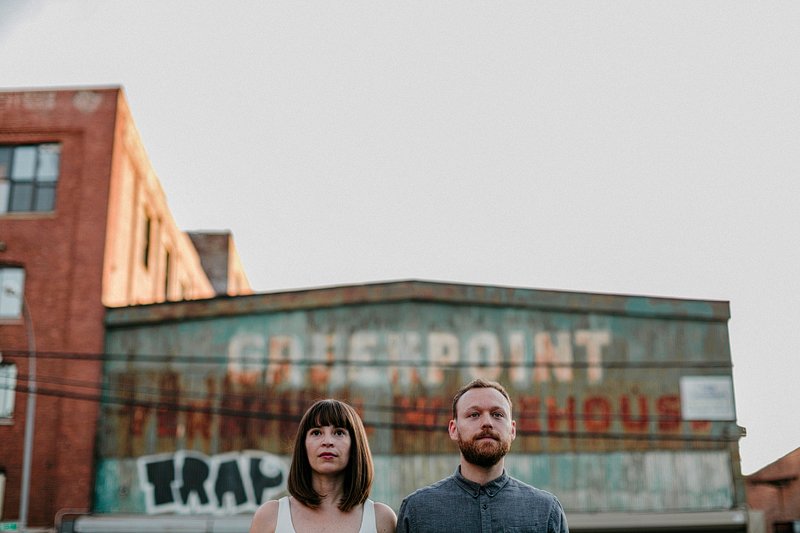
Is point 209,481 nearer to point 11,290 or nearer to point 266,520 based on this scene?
point 11,290

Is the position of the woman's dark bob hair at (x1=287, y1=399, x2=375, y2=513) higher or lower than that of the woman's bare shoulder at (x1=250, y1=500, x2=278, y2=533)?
higher

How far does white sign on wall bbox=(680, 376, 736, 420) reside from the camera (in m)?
24.6

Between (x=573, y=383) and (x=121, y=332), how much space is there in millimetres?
12758

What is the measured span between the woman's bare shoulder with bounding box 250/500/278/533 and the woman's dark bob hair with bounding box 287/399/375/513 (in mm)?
153

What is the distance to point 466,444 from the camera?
494 centimetres

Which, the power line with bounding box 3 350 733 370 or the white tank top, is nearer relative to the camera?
the white tank top

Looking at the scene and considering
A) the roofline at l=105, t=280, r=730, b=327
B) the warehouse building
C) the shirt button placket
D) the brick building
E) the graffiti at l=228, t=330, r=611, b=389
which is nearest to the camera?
the shirt button placket

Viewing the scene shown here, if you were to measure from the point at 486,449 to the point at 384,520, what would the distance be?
74cm

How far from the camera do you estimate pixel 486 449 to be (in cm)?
488

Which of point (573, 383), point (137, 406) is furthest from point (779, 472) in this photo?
point (137, 406)

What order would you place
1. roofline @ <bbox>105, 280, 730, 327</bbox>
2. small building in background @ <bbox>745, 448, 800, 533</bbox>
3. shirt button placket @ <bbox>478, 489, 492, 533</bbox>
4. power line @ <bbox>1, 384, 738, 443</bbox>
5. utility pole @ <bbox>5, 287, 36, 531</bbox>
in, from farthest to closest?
small building in background @ <bbox>745, 448, 800, 533</bbox>
roofline @ <bbox>105, 280, 730, 327</bbox>
power line @ <bbox>1, 384, 738, 443</bbox>
utility pole @ <bbox>5, 287, 36, 531</bbox>
shirt button placket @ <bbox>478, 489, 492, 533</bbox>

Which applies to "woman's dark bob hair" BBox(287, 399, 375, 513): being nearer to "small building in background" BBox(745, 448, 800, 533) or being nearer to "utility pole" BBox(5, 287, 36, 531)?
"utility pole" BBox(5, 287, 36, 531)

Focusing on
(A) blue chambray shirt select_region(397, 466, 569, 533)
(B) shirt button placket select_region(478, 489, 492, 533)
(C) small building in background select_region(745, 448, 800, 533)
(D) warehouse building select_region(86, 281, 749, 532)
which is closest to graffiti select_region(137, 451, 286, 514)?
(D) warehouse building select_region(86, 281, 749, 532)

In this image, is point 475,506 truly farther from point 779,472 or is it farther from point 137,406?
point 779,472
